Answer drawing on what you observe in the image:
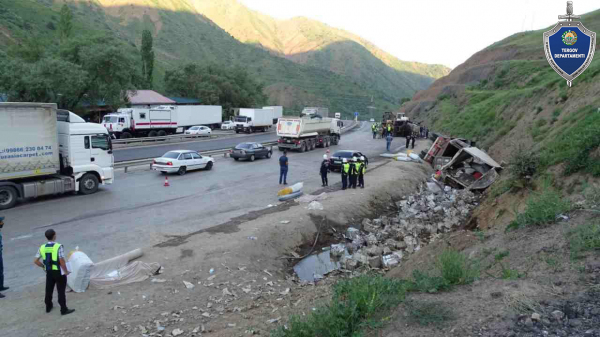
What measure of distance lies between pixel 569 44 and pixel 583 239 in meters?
8.77

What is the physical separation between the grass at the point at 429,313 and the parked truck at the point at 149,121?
127 ft

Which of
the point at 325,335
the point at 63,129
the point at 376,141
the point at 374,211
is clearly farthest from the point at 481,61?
the point at 325,335

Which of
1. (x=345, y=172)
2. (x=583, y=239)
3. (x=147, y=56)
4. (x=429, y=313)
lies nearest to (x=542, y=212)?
(x=583, y=239)

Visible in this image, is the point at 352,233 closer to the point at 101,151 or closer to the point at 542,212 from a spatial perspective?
the point at 542,212

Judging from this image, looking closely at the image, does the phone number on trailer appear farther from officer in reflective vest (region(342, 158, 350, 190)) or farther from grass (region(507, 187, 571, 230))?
grass (region(507, 187, 571, 230))

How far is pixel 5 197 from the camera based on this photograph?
1523cm

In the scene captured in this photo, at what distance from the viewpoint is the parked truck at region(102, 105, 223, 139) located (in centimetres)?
4009

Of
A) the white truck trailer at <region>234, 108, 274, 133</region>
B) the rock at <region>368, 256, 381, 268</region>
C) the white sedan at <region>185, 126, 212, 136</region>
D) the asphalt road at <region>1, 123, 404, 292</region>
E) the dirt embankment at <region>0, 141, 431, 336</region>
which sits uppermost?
the white truck trailer at <region>234, 108, 274, 133</region>

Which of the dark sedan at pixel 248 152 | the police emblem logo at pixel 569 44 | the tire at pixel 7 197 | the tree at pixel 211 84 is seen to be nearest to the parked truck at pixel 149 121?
the dark sedan at pixel 248 152

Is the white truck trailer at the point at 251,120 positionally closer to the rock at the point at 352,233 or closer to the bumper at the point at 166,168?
the bumper at the point at 166,168

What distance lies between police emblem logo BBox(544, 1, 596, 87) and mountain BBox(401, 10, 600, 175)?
223 centimetres

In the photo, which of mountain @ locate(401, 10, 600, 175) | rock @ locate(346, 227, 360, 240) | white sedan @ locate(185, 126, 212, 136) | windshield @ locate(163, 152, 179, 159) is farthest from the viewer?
white sedan @ locate(185, 126, 212, 136)

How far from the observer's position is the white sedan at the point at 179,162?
76.3 feet

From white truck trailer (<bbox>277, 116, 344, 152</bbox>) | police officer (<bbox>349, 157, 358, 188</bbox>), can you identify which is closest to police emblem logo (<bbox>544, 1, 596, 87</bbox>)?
police officer (<bbox>349, 157, 358, 188</bbox>)
